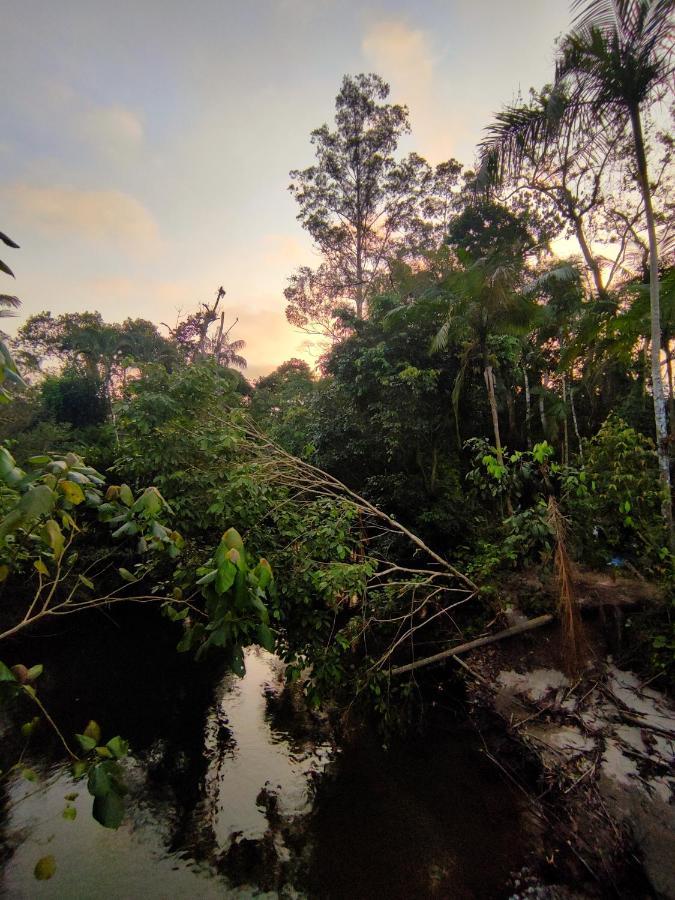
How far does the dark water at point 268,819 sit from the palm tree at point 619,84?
4.43 metres

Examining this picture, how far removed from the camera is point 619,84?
229 inches

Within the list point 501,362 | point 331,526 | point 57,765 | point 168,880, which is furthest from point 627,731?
point 501,362

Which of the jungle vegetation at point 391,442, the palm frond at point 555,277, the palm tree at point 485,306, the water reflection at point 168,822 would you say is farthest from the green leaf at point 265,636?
the palm frond at point 555,277

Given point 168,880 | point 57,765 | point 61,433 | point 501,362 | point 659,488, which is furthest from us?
point 61,433

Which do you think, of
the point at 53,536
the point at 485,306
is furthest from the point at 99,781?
the point at 485,306

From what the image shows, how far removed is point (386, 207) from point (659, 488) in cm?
1870

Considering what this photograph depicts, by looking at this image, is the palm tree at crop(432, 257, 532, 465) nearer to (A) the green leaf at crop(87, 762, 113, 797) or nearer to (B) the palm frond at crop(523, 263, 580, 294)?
(B) the palm frond at crop(523, 263, 580, 294)

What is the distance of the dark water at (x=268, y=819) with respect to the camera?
157 inches

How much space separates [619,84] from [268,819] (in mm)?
10025

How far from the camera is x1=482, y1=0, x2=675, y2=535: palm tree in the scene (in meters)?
5.56

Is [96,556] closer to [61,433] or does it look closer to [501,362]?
[61,433]

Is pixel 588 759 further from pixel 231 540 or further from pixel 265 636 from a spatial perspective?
pixel 231 540

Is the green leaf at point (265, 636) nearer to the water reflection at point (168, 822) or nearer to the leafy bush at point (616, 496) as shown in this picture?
the water reflection at point (168, 822)

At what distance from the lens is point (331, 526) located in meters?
5.65
